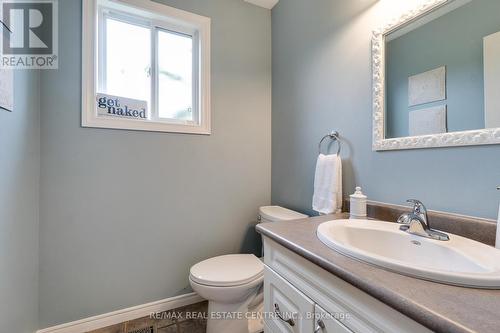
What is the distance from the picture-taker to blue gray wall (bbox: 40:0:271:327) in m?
1.28

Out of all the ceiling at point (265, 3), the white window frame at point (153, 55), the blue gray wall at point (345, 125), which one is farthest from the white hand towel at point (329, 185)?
the ceiling at point (265, 3)

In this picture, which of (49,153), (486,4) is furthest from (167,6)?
(486,4)

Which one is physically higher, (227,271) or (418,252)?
(418,252)

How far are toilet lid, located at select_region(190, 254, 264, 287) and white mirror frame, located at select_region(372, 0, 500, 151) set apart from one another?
95 centimetres

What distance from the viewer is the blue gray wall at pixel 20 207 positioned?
96 centimetres

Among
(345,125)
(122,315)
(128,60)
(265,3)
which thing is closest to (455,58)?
(345,125)

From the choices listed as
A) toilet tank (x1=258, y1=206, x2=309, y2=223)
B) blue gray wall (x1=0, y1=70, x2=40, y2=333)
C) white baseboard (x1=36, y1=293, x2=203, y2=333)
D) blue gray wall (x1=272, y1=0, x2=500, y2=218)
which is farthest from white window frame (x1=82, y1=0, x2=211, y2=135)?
white baseboard (x1=36, y1=293, x2=203, y2=333)

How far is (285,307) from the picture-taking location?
0.79m

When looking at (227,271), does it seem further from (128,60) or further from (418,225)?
(128,60)

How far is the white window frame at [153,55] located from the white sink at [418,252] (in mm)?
1221

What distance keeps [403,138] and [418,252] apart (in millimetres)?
466

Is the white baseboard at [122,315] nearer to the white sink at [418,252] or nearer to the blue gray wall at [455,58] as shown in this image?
the white sink at [418,252]

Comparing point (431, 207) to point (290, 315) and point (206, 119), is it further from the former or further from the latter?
point (206, 119)

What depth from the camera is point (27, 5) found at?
1.14m
